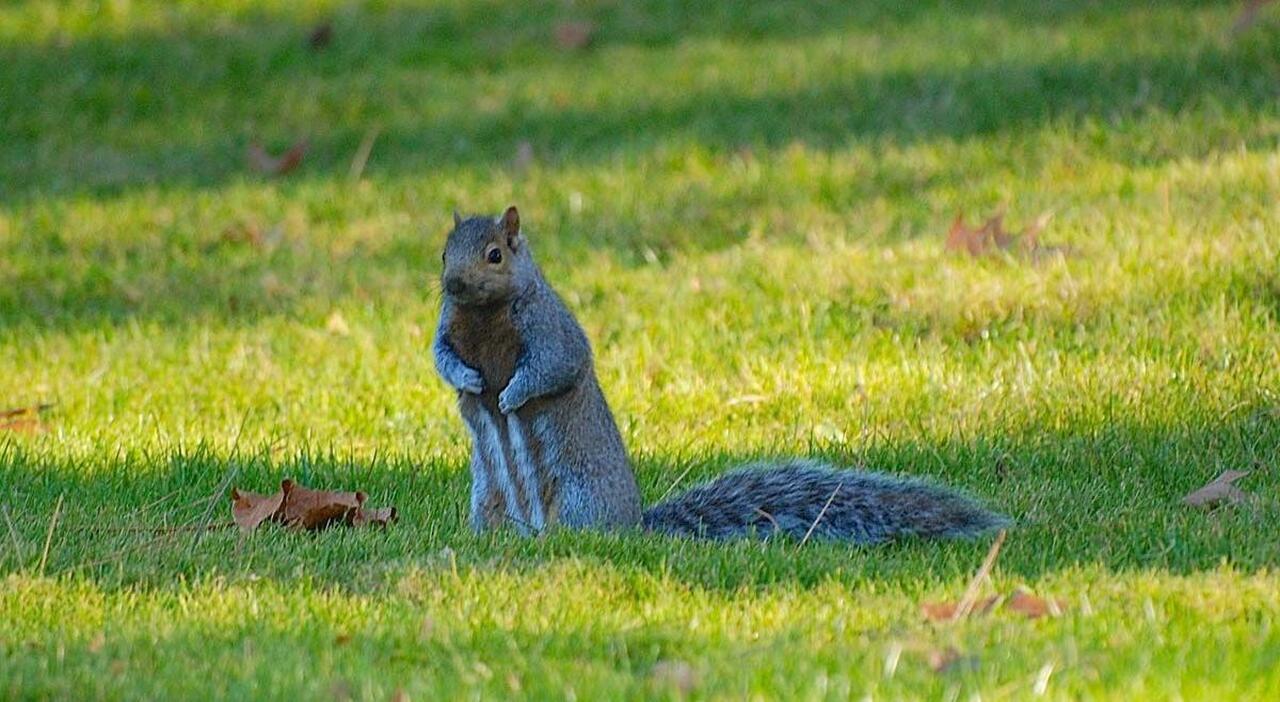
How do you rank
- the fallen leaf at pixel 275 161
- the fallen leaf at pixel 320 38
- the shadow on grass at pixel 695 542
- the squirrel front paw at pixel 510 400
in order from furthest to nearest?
the fallen leaf at pixel 320 38 → the fallen leaf at pixel 275 161 → the squirrel front paw at pixel 510 400 → the shadow on grass at pixel 695 542

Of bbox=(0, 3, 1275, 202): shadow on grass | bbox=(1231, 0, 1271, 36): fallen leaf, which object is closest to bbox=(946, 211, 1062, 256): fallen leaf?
bbox=(0, 3, 1275, 202): shadow on grass

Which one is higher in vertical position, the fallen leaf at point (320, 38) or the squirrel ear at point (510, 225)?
the fallen leaf at point (320, 38)

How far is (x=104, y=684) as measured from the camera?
3.64 metres

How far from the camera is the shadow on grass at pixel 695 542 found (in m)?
4.56

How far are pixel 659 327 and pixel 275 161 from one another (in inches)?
174

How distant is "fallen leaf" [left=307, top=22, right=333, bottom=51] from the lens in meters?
13.0

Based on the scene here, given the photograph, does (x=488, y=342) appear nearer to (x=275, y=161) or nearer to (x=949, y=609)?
(x=949, y=609)

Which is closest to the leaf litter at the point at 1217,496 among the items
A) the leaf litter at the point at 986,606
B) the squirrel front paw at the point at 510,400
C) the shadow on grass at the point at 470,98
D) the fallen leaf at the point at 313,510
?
the leaf litter at the point at 986,606

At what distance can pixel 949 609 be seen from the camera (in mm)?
4125

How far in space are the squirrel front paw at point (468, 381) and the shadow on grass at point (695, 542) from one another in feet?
1.25

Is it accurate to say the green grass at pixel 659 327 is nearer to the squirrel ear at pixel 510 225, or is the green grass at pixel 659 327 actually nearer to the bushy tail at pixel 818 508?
the bushy tail at pixel 818 508

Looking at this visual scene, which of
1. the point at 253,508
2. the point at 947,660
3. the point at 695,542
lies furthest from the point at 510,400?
the point at 947,660

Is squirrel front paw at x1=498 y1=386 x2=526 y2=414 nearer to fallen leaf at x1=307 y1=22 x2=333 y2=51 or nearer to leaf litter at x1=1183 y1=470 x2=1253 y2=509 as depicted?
leaf litter at x1=1183 y1=470 x2=1253 y2=509

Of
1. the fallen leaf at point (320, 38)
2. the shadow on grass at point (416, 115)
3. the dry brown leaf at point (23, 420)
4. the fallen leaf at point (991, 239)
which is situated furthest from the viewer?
the fallen leaf at point (320, 38)
